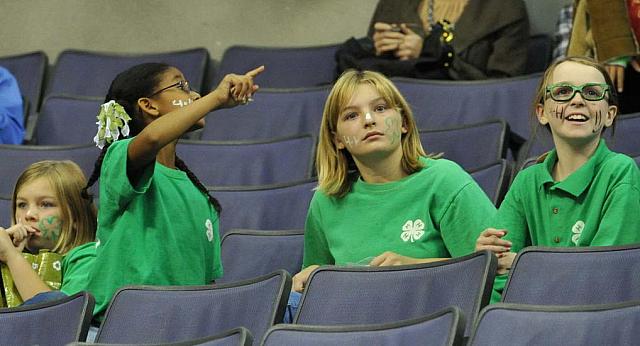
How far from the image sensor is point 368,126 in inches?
137

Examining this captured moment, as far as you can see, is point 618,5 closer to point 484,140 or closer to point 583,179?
point 484,140

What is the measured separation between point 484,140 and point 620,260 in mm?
1371

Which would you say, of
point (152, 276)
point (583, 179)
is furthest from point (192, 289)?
point (583, 179)

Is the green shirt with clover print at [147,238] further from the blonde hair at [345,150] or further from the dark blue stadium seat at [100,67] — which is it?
the dark blue stadium seat at [100,67]

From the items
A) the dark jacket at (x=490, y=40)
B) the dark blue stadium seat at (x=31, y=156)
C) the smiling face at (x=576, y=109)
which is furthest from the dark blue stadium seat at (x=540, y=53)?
the smiling face at (x=576, y=109)

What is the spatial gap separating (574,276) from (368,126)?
81 cm

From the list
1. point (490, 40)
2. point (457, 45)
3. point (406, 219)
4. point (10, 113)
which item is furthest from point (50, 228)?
point (490, 40)

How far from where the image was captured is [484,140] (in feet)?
13.5

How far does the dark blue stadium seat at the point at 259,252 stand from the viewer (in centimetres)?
368

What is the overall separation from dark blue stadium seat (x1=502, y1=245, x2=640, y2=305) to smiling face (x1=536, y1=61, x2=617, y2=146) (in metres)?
0.45

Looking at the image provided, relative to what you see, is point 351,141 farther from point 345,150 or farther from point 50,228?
point 50,228

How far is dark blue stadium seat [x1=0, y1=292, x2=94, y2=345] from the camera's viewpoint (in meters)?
3.03

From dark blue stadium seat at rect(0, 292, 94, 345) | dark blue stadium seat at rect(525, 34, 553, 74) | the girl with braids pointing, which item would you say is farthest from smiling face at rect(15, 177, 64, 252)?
dark blue stadium seat at rect(525, 34, 553, 74)

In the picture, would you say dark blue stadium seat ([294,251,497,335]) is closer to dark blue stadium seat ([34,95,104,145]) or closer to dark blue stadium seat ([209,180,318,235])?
dark blue stadium seat ([209,180,318,235])
